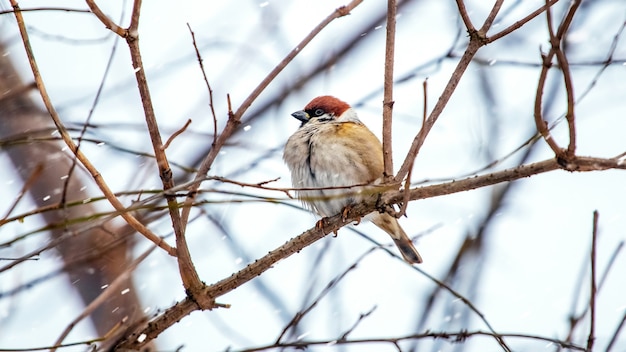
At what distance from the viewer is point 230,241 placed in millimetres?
4492

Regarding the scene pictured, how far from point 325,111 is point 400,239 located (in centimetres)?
109

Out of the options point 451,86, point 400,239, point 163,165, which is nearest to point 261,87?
point 163,165

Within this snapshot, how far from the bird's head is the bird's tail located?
30.7 inches

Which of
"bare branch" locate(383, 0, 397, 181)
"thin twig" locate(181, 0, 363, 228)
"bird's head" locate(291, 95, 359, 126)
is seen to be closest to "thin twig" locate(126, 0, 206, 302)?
"thin twig" locate(181, 0, 363, 228)

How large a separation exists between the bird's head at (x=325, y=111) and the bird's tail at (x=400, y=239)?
0.78 metres

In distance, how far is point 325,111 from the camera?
5.16 m

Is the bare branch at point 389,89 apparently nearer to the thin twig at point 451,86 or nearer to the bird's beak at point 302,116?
the thin twig at point 451,86

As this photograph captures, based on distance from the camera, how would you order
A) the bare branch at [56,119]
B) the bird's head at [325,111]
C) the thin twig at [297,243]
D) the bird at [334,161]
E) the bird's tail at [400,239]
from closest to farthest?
the bare branch at [56,119], the thin twig at [297,243], the bird at [334,161], the bird's tail at [400,239], the bird's head at [325,111]

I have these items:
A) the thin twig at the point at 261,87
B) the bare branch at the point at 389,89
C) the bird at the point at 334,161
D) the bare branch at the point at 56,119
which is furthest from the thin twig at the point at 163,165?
the bird at the point at 334,161

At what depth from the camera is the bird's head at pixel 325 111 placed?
5.11 meters

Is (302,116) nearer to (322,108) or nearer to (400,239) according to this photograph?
(322,108)

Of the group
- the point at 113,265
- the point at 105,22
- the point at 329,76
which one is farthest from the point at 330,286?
the point at 329,76

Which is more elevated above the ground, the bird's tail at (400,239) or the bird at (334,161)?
the bird at (334,161)

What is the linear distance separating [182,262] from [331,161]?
162cm
